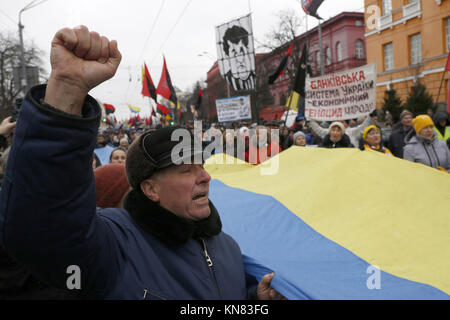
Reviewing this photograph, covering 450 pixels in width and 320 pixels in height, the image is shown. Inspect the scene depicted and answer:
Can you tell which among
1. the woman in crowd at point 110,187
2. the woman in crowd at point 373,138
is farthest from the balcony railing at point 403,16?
the woman in crowd at point 110,187

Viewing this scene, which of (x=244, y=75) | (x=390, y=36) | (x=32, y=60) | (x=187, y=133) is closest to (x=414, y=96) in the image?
(x=390, y=36)

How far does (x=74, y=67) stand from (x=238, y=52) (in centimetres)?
937

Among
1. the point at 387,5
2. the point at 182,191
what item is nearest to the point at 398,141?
the point at 182,191

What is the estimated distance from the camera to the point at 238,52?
981 centimetres

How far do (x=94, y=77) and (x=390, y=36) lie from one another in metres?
31.4

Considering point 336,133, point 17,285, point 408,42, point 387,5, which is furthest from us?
point 387,5

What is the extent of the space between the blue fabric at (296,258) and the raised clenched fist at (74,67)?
4.13 ft

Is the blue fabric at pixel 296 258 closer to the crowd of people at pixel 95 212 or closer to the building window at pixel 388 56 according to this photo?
the crowd of people at pixel 95 212

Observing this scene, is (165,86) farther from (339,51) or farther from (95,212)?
(339,51)

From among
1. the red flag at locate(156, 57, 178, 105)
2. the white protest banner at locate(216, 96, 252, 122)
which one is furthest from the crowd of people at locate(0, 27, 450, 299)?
the red flag at locate(156, 57, 178, 105)

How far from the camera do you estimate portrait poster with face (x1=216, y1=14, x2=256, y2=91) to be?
9664mm

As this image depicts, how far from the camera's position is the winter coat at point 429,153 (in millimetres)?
4559

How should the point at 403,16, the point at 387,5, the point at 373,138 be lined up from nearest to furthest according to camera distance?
the point at 373,138
the point at 403,16
the point at 387,5
